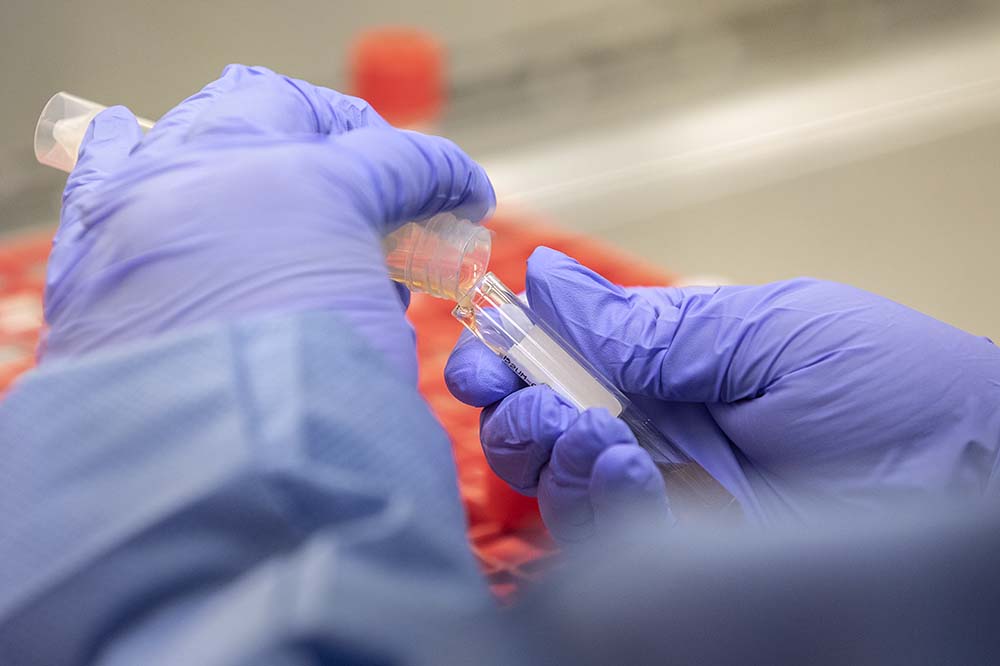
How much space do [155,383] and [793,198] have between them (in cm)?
186

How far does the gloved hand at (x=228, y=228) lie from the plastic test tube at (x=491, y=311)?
0.07 metres

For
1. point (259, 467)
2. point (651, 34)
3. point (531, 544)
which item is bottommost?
point (531, 544)

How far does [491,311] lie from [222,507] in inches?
15.0

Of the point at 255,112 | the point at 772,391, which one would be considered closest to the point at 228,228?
the point at 255,112

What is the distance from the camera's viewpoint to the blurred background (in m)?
1.79

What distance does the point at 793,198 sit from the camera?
2146 mm

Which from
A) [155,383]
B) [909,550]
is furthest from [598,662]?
[155,383]

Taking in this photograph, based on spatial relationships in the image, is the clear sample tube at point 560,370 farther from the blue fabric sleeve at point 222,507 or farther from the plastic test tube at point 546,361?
the blue fabric sleeve at point 222,507

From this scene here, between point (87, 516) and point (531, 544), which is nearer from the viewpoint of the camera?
point (87, 516)

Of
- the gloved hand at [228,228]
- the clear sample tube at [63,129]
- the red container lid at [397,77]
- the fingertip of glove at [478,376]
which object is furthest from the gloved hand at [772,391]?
the red container lid at [397,77]

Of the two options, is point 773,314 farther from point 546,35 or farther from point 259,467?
point 546,35

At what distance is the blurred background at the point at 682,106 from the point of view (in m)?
1.79

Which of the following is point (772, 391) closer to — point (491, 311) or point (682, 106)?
point (491, 311)

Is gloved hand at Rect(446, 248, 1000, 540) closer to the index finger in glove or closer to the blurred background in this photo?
the index finger in glove
